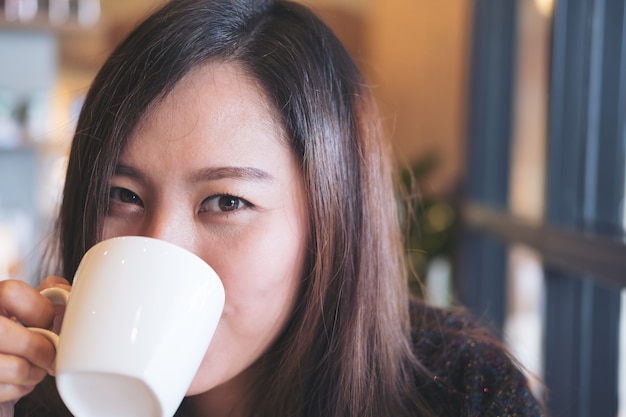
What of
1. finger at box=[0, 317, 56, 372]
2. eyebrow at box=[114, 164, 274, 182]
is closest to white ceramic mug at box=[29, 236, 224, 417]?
finger at box=[0, 317, 56, 372]

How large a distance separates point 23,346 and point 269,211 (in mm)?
317

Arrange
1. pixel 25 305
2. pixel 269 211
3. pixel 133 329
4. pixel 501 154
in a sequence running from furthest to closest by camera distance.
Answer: pixel 501 154, pixel 269 211, pixel 25 305, pixel 133 329

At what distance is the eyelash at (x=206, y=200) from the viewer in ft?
2.86

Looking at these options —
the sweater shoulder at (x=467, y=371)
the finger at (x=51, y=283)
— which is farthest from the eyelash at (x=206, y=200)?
the sweater shoulder at (x=467, y=371)

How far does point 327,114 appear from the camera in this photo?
0.96 m

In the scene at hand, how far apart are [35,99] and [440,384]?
2.12 m

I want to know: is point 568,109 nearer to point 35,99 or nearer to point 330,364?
point 330,364

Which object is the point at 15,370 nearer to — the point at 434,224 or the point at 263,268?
the point at 263,268

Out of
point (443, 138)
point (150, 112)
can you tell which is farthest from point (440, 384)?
point (443, 138)

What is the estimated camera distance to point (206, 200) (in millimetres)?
870

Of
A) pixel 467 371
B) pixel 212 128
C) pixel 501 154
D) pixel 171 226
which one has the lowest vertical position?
pixel 467 371

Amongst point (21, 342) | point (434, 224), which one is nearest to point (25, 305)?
point (21, 342)

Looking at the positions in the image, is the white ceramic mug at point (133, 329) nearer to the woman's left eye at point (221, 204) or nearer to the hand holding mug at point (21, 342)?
the hand holding mug at point (21, 342)

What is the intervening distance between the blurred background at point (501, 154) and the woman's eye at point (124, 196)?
0.26 metres
